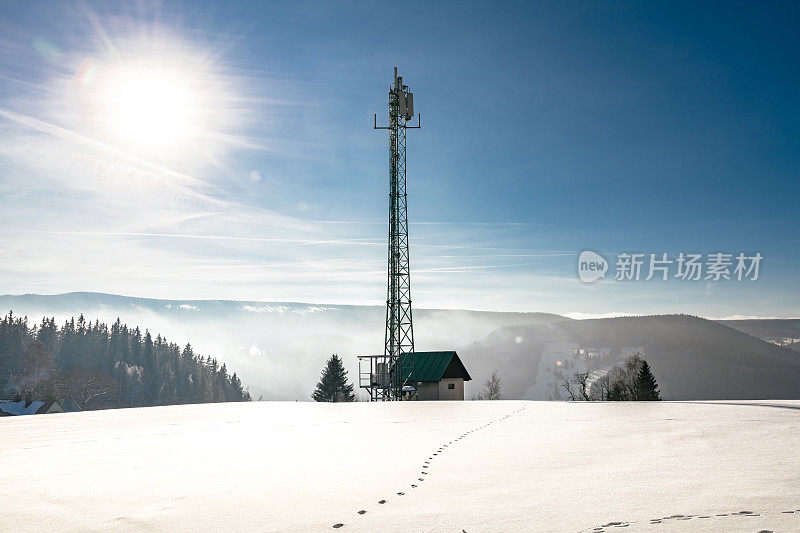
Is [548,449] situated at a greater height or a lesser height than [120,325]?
lesser

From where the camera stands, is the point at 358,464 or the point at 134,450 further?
the point at 134,450

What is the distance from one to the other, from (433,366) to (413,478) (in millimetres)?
40504

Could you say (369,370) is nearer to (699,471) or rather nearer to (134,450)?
(134,450)

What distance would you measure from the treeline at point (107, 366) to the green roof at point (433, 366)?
8253 centimetres

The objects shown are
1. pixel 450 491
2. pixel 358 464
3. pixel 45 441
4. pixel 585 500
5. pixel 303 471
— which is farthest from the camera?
pixel 45 441

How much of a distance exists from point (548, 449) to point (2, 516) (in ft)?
27.6

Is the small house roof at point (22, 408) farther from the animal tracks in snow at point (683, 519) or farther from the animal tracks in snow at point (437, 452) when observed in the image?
the animal tracks in snow at point (683, 519)

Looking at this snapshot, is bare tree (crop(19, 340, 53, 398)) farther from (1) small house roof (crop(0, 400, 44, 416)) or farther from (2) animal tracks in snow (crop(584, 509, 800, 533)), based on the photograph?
(2) animal tracks in snow (crop(584, 509, 800, 533))

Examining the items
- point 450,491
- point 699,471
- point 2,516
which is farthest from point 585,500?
point 2,516

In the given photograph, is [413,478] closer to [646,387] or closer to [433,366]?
[433,366]

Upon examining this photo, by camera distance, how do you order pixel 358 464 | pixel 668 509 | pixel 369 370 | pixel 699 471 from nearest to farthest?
pixel 668 509 → pixel 699 471 → pixel 358 464 → pixel 369 370

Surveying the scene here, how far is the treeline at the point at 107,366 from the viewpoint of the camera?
119 metres

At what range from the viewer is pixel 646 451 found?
9.92 m

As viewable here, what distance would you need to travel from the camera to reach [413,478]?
797 cm
